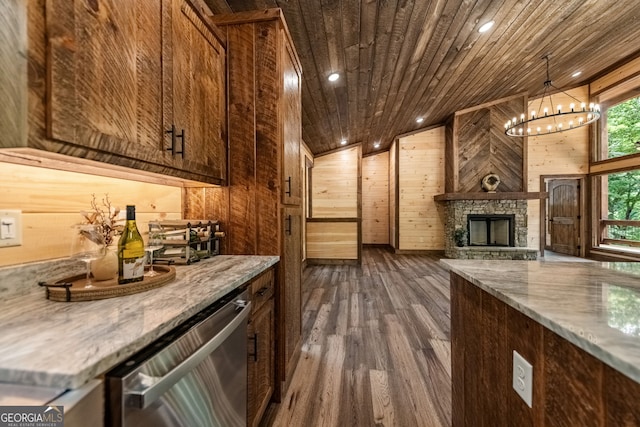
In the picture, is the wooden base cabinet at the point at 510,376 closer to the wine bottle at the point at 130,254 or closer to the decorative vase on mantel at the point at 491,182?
the wine bottle at the point at 130,254

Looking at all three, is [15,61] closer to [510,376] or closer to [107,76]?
[107,76]

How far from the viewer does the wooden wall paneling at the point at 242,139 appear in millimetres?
1758

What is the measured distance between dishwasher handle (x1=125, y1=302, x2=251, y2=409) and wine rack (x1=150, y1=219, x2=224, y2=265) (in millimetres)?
614

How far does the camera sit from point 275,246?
177 cm

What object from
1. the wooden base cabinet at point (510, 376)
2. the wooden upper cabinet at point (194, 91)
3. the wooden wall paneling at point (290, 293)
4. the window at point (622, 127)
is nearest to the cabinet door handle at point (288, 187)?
the wooden wall paneling at point (290, 293)

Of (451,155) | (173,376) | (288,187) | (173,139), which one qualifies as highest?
(451,155)

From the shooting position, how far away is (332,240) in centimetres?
609

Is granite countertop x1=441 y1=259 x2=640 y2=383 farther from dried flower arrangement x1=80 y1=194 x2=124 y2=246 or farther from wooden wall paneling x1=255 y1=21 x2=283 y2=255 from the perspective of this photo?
dried flower arrangement x1=80 y1=194 x2=124 y2=246

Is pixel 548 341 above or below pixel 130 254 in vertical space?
below

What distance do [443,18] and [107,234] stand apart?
3.28 m

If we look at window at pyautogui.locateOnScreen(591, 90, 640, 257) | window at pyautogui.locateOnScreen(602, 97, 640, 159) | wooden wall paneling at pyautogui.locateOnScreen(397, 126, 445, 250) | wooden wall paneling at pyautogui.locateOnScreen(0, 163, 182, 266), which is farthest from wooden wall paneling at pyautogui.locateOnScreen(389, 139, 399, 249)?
wooden wall paneling at pyautogui.locateOnScreen(0, 163, 182, 266)

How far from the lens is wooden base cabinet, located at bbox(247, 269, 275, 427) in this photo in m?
1.37

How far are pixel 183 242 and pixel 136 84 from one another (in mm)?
762

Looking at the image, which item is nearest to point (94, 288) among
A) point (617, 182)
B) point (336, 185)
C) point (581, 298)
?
point (581, 298)
